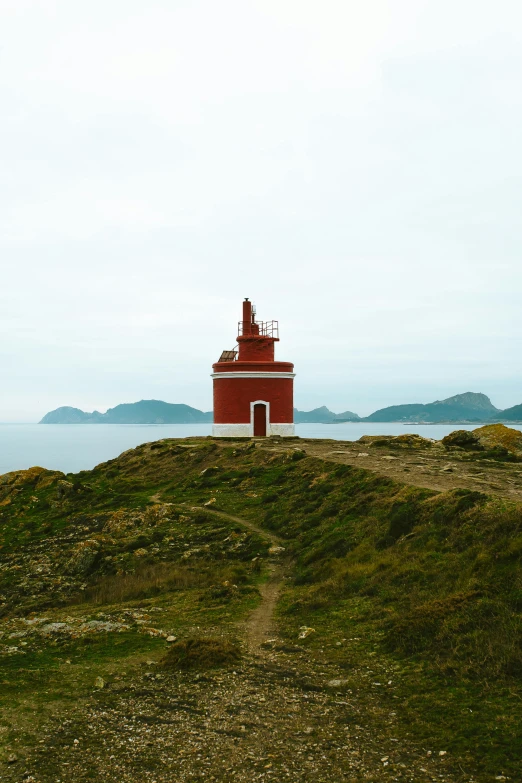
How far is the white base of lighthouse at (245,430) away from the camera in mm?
37906

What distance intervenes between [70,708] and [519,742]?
5.63 m

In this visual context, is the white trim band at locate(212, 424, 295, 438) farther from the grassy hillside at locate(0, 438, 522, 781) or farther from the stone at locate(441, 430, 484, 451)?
the stone at locate(441, 430, 484, 451)

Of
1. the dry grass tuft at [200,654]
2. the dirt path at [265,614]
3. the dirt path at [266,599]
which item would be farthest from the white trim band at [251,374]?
the dry grass tuft at [200,654]

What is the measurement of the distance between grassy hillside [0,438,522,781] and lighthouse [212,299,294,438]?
36.3 ft

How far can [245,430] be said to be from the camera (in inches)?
1495

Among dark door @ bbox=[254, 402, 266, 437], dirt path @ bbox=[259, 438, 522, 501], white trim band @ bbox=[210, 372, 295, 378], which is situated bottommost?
dirt path @ bbox=[259, 438, 522, 501]

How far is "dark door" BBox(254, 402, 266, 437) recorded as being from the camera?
3788 cm

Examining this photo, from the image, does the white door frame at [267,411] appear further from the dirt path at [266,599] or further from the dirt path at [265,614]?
the dirt path at [265,614]

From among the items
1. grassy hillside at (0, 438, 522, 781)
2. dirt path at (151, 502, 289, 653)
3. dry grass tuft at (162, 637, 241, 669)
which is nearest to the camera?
grassy hillside at (0, 438, 522, 781)

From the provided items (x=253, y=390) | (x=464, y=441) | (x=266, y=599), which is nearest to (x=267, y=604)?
(x=266, y=599)

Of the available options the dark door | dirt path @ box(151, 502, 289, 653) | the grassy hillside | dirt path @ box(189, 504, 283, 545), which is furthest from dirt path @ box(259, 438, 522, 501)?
the dark door

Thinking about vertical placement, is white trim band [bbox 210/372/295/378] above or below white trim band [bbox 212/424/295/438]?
above

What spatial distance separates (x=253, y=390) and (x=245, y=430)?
2647 mm

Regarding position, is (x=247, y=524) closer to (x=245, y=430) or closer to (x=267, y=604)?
(x=267, y=604)
